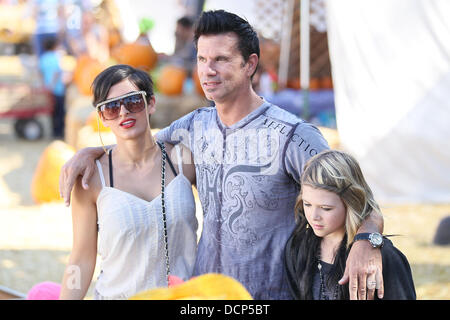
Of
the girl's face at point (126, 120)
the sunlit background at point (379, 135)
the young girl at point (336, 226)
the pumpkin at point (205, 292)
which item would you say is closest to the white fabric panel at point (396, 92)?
the sunlit background at point (379, 135)

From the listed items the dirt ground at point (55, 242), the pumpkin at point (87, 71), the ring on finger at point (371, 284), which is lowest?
the dirt ground at point (55, 242)

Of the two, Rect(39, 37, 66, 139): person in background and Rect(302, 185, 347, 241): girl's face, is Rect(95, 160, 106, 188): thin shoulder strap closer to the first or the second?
Rect(302, 185, 347, 241): girl's face

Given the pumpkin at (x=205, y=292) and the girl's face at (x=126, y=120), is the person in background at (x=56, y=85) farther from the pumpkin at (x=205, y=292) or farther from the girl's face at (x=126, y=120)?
the pumpkin at (x=205, y=292)

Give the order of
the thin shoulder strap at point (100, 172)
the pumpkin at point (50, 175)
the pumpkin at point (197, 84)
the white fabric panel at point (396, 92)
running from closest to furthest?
the thin shoulder strap at point (100, 172) < the white fabric panel at point (396, 92) < the pumpkin at point (50, 175) < the pumpkin at point (197, 84)

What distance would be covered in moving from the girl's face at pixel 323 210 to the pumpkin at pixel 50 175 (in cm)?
482

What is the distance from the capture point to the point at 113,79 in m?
2.03

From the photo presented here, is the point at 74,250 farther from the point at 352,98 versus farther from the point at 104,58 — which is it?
the point at 104,58

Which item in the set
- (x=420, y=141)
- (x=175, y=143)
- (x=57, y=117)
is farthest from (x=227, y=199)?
(x=57, y=117)

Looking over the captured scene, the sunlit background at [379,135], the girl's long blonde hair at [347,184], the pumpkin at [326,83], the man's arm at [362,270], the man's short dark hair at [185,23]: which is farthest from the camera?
the pumpkin at [326,83]

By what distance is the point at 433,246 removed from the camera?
4.79m

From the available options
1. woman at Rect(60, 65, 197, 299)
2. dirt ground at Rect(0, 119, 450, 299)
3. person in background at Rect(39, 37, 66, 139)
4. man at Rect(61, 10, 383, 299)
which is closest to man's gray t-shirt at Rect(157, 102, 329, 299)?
man at Rect(61, 10, 383, 299)

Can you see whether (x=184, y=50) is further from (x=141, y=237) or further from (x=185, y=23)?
(x=141, y=237)

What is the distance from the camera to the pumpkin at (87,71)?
8.52 metres

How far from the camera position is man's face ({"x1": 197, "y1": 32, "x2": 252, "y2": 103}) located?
188 centimetres
